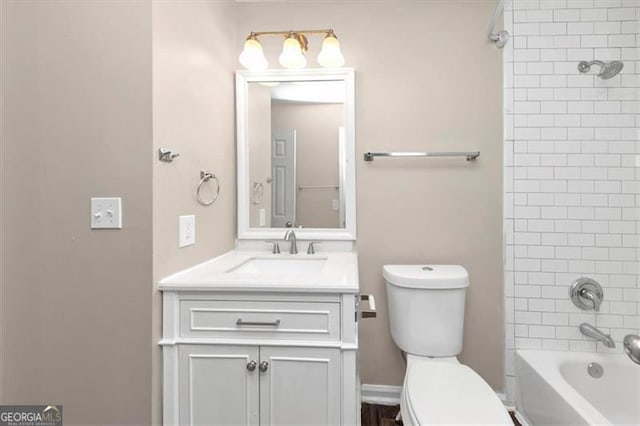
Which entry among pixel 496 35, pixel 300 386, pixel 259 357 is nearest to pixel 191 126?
pixel 259 357

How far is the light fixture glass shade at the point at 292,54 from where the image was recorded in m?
1.54

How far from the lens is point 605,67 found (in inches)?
57.7

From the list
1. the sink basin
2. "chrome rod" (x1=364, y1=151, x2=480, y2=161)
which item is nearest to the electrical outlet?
the sink basin

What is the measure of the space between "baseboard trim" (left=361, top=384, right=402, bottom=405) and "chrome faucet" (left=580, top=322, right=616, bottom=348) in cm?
97

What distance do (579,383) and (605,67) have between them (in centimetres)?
155

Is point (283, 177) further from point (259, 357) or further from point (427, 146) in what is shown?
point (259, 357)

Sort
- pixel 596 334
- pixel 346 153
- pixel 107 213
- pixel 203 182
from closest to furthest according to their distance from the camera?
pixel 107 213 → pixel 203 182 → pixel 596 334 → pixel 346 153

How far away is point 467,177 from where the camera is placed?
1637 mm

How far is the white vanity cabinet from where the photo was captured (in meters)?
1.02

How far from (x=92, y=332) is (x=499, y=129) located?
2.04 m

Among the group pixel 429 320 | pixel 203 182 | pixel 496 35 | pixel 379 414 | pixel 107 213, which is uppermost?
pixel 496 35

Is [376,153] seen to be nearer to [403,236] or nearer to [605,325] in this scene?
[403,236]

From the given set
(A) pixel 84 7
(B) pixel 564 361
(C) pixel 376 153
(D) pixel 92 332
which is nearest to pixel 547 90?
(C) pixel 376 153

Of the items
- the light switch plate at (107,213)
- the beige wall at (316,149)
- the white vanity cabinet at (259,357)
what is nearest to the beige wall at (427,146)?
the beige wall at (316,149)
